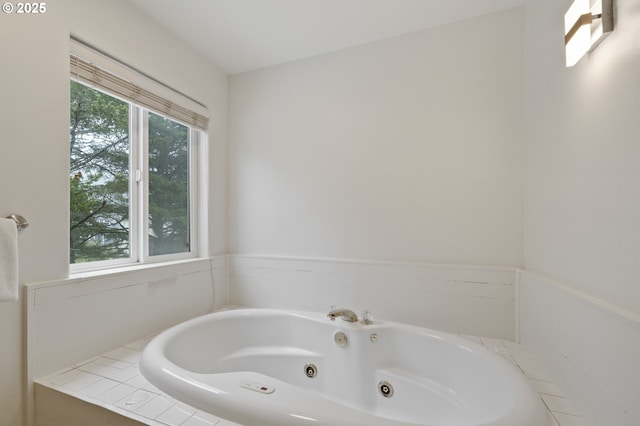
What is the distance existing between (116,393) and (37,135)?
109 centimetres

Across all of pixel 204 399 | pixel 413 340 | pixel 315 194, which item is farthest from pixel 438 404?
pixel 315 194

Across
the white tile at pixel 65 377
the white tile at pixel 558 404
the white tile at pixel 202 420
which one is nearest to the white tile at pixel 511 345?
the white tile at pixel 558 404

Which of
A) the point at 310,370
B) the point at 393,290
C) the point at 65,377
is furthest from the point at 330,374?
the point at 65,377

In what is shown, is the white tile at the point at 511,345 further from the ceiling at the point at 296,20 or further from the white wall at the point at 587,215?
the ceiling at the point at 296,20

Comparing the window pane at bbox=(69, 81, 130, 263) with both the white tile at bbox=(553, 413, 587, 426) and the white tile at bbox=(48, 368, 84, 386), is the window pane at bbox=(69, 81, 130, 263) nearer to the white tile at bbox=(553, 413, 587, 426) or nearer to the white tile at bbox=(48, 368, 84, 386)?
the white tile at bbox=(48, 368, 84, 386)

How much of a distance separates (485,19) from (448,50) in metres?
0.24

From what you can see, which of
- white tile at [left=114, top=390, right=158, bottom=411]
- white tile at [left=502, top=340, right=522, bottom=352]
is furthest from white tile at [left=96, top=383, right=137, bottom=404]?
white tile at [left=502, top=340, right=522, bottom=352]

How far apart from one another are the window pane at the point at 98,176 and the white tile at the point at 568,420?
211 cm

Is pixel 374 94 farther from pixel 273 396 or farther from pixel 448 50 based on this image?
pixel 273 396

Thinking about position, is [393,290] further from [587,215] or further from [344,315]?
[587,215]

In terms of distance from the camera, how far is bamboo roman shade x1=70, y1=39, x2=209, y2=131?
1.29 metres

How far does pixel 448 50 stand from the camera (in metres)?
1.69

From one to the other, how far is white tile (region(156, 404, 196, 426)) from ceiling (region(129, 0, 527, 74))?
1.93 metres

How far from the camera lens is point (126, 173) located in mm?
1622
